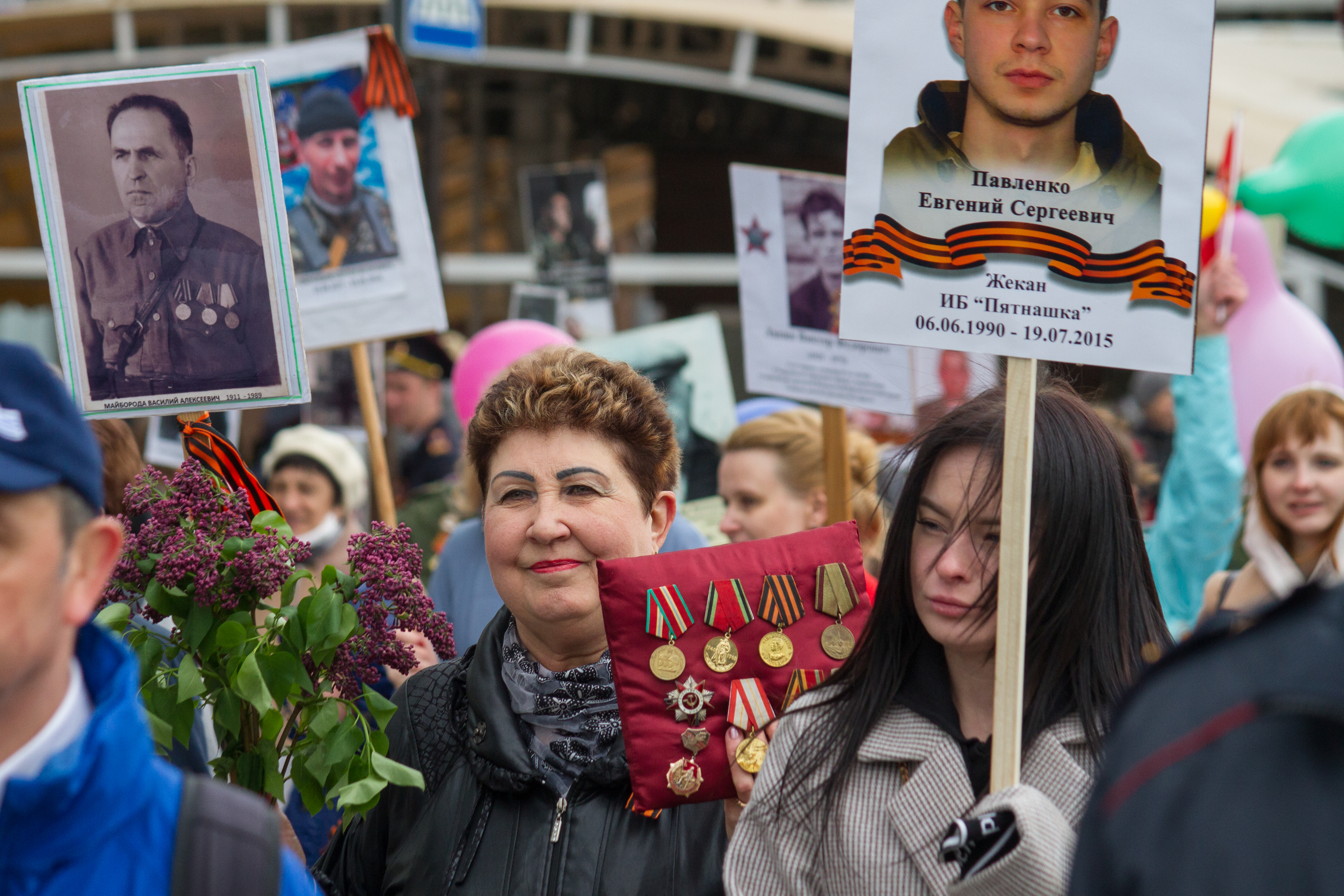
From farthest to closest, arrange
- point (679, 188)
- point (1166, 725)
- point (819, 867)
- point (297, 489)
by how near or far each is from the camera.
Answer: point (679, 188) → point (297, 489) → point (819, 867) → point (1166, 725)

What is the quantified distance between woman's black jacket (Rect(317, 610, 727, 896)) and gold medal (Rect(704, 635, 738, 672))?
219 millimetres

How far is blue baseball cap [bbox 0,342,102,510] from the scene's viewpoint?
1.37m

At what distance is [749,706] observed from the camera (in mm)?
2262

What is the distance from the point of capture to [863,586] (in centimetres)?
241

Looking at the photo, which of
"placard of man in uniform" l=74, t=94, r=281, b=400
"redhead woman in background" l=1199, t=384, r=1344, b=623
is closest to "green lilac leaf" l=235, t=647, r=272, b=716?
"placard of man in uniform" l=74, t=94, r=281, b=400

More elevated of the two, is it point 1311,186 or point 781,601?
point 1311,186

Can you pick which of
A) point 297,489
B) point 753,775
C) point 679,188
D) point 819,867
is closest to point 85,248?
point 753,775

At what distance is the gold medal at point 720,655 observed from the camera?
227 cm

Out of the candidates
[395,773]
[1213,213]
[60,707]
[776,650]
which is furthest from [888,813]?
[1213,213]

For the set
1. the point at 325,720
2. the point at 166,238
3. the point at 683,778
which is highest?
the point at 166,238

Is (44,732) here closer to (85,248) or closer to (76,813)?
(76,813)

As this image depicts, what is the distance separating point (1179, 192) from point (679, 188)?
1218 centimetres

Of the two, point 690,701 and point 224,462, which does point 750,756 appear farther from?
point 224,462

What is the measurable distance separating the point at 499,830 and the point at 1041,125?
1.46 metres
